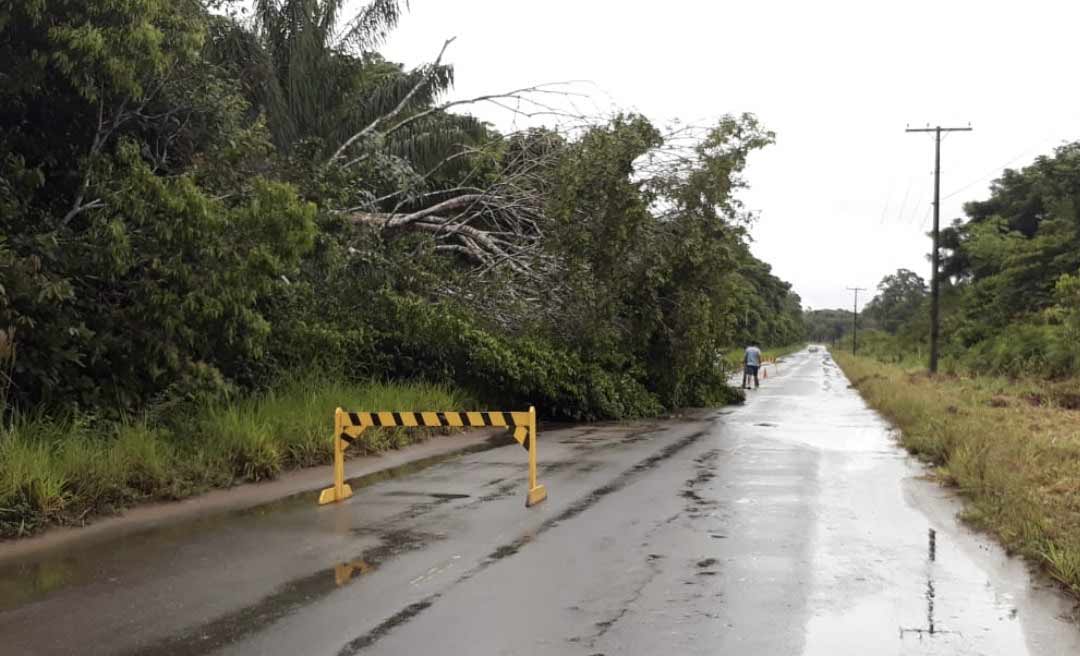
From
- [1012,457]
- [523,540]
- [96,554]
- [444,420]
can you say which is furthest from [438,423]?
[1012,457]

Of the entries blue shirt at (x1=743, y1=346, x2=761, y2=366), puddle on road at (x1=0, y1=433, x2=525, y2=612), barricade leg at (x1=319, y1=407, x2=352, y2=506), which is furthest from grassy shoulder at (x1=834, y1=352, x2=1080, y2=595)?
blue shirt at (x1=743, y1=346, x2=761, y2=366)

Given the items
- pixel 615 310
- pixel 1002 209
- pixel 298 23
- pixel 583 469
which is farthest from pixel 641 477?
pixel 1002 209

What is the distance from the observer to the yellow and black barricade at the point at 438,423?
940 centimetres

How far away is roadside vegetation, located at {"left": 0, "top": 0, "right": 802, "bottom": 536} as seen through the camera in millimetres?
9445

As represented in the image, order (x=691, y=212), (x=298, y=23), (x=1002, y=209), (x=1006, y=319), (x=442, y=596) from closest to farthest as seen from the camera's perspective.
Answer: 1. (x=442, y=596)
2. (x=298, y=23)
3. (x=691, y=212)
4. (x=1006, y=319)
5. (x=1002, y=209)

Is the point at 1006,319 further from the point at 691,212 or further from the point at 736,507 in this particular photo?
the point at 736,507

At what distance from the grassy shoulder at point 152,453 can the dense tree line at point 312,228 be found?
46 centimetres

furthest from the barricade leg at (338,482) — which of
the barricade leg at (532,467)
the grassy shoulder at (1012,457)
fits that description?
the grassy shoulder at (1012,457)

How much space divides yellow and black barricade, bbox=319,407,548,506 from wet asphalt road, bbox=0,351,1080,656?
221mm

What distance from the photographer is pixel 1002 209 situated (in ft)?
201

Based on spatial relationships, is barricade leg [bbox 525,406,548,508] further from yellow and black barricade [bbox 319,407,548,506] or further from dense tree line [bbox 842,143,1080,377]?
dense tree line [bbox 842,143,1080,377]

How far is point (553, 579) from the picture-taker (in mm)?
6578

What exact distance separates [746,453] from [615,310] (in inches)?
246

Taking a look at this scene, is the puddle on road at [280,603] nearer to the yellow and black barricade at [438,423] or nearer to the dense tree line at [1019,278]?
the yellow and black barricade at [438,423]
